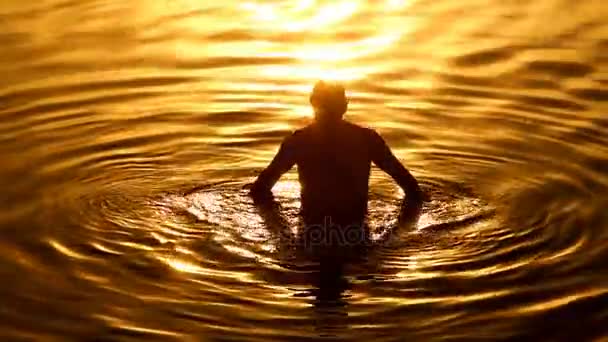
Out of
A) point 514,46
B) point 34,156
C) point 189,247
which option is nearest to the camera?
point 189,247

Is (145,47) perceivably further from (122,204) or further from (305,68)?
(122,204)

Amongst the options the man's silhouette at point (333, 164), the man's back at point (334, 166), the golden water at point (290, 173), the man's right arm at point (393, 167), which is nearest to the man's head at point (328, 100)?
the man's silhouette at point (333, 164)

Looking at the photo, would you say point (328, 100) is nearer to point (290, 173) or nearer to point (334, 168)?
point (334, 168)

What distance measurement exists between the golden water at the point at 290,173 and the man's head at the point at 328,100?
2.68 ft

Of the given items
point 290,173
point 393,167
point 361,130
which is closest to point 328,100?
point 361,130

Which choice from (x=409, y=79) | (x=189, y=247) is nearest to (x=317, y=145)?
(x=189, y=247)

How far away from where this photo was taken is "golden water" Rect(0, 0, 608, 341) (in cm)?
858

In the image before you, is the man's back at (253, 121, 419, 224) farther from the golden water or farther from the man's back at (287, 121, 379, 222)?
the golden water

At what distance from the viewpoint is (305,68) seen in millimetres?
12805

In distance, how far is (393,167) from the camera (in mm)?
9570

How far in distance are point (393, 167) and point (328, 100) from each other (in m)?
0.76

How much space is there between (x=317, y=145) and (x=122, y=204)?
1.44m

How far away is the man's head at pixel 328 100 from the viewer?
903cm

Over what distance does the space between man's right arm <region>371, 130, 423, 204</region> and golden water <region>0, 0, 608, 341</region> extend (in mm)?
168
